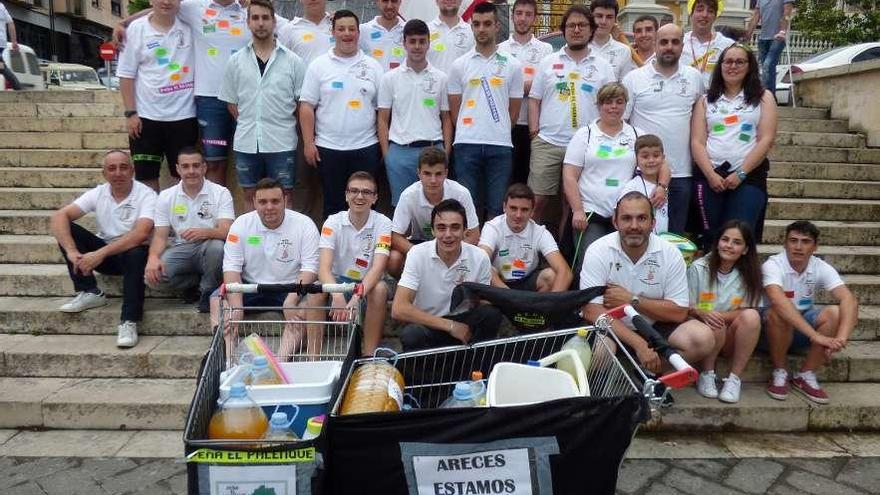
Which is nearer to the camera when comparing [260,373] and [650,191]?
[260,373]

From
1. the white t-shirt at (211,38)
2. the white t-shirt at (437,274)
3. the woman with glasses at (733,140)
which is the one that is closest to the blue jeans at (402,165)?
the white t-shirt at (437,274)

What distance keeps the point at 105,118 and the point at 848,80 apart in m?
9.98

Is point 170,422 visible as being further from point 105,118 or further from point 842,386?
point 105,118

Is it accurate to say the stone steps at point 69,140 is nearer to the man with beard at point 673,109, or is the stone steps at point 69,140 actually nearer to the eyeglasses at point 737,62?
the man with beard at point 673,109

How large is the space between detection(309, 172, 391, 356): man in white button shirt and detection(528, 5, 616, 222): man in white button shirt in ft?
5.07

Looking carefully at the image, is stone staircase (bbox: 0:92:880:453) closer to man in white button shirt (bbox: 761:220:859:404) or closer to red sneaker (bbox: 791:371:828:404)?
red sneaker (bbox: 791:371:828:404)

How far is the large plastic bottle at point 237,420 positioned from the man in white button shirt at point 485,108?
3.42 meters

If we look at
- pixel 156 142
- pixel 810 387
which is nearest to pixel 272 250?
pixel 156 142

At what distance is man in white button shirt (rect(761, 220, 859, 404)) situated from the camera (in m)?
4.37

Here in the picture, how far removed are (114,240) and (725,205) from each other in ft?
15.8

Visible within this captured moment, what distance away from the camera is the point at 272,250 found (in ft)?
15.4

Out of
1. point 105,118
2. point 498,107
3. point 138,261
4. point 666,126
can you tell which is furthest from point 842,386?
point 105,118

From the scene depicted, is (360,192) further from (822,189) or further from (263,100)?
(822,189)

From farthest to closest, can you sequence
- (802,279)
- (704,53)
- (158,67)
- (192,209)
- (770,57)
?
(770,57) < (704,53) < (158,67) < (192,209) < (802,279)
